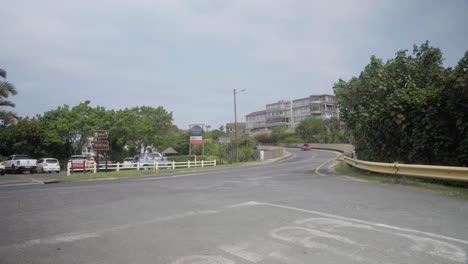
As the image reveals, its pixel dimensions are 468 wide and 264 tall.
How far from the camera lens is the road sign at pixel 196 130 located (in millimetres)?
46688

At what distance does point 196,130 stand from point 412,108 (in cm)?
3541

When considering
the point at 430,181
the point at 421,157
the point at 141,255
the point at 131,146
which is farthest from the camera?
the point at 131,146

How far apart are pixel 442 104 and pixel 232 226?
10458mm

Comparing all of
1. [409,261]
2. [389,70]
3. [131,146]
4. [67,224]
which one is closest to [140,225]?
[67,224]

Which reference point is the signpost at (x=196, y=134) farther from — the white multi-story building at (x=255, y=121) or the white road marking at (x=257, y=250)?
the white multi-story building at (x=255, y=121)

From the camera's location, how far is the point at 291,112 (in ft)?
375

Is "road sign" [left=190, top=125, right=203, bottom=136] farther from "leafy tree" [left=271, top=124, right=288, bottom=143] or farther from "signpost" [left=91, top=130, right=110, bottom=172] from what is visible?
"leafy tree" [left=271, top=124, right=288, bottom=143]

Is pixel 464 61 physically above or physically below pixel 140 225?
above

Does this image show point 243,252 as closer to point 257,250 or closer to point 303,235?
point 257,250

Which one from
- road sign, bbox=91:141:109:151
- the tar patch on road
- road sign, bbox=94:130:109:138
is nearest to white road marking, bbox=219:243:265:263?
the tar patch on road

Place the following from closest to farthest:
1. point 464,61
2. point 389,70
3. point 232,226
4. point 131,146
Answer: point 232,226, point 464,61, point 389,70, point 131,146

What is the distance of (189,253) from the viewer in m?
4.87

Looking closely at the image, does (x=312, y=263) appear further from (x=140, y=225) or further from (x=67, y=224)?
(x=67, y=224)

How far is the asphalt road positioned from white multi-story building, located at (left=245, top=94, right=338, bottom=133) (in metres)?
87.6
